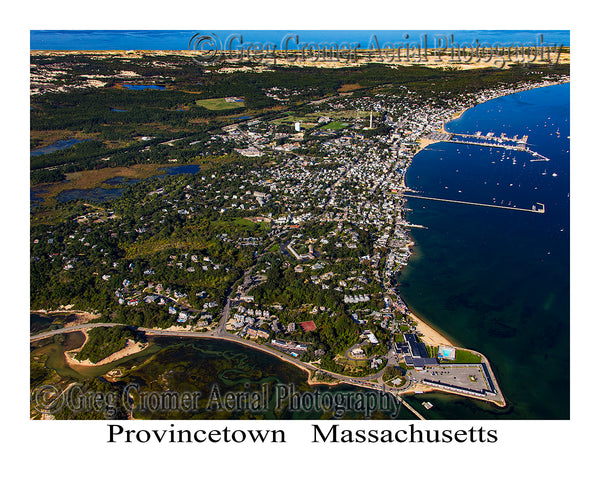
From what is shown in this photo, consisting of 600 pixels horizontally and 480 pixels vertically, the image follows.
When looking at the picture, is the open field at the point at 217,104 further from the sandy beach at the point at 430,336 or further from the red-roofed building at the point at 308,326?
the sandy beach at the point at 430,336

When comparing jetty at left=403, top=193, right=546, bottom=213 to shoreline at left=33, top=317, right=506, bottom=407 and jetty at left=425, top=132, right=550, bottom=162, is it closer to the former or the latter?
jetty at left=425, top=132, right=550, bottom=162

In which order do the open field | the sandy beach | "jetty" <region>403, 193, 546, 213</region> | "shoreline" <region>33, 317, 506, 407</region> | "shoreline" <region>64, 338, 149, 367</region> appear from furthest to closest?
the open field < "jetty" <region>403, 193, 546, 213</region> < the sandy beach < "shoreline" <region>64, 338, 149, 367</region> < "shoreline" <region>33, 317, 506, 407</region>

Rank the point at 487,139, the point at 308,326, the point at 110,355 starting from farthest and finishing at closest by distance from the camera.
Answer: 1. the point at 487,139
2. the point at 308,326
3. the point at 110,355

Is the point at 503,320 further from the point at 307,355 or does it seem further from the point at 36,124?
the point at 36,124

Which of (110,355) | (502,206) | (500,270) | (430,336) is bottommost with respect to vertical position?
(110,355)

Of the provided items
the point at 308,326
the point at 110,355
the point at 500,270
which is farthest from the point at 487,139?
the point at 110,355

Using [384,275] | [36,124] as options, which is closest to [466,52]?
[36,124]

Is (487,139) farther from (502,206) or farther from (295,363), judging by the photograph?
(295,363)

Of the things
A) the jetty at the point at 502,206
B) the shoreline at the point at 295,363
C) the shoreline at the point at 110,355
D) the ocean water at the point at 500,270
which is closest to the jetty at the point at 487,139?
the ocean water at the point at 500,270

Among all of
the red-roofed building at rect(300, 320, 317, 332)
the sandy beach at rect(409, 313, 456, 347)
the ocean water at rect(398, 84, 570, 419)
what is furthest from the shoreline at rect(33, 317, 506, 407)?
the red-roofed building at rect(300, 320, 317, 332)
